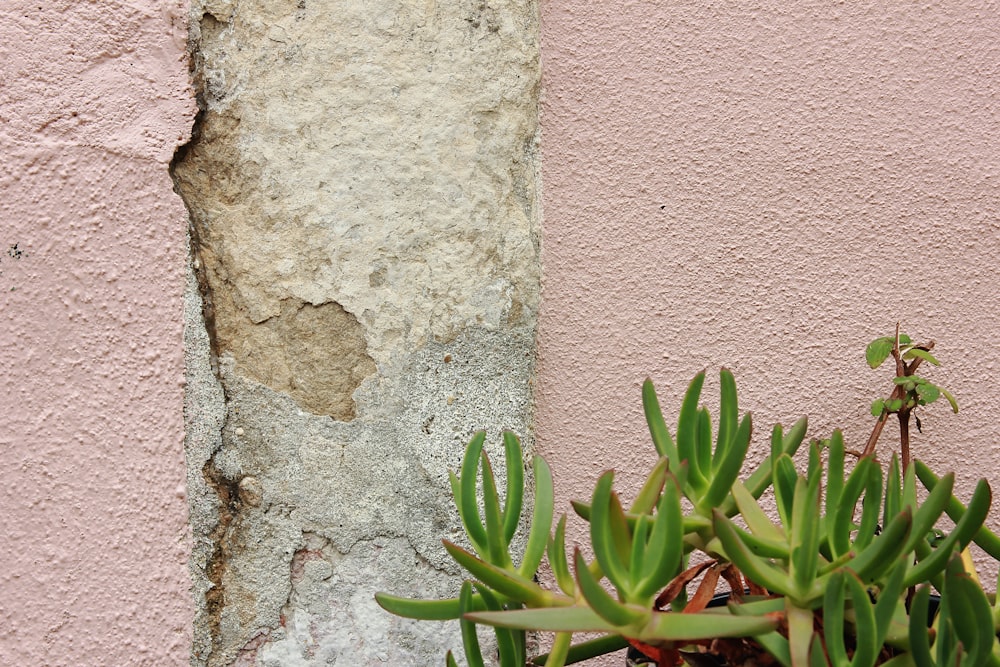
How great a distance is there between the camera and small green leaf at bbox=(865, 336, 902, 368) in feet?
2.85

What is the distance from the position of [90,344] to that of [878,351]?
29.4 inches

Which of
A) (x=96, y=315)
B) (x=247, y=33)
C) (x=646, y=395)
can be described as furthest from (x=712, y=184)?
(x=96, y=315)

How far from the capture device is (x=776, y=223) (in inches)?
37.7

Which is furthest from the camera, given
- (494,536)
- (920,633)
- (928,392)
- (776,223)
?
(776,223)

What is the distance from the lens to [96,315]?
0.87 m

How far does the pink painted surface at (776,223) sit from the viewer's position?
95 cm

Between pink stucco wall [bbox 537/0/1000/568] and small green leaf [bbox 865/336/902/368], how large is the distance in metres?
0.06

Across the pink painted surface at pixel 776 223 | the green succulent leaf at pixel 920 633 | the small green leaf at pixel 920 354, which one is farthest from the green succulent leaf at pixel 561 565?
the small green leaf at pixel 920 354

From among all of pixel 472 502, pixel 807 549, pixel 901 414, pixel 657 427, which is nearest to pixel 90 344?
Answer: pixel 472 502

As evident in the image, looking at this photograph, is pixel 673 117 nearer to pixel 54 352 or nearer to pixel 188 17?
pixel 188 17

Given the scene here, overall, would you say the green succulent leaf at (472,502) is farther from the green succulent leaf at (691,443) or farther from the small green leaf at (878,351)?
the small green leaf at (878,351)

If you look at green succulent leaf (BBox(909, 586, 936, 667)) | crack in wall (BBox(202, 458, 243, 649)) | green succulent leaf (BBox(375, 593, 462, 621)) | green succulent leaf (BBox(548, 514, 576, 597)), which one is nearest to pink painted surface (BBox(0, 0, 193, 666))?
crack in wall (BBox(202, 458, 243, 649))

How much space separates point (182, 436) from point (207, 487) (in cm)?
5

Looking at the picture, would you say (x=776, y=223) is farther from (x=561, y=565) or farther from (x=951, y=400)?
(x=561, y=565)
